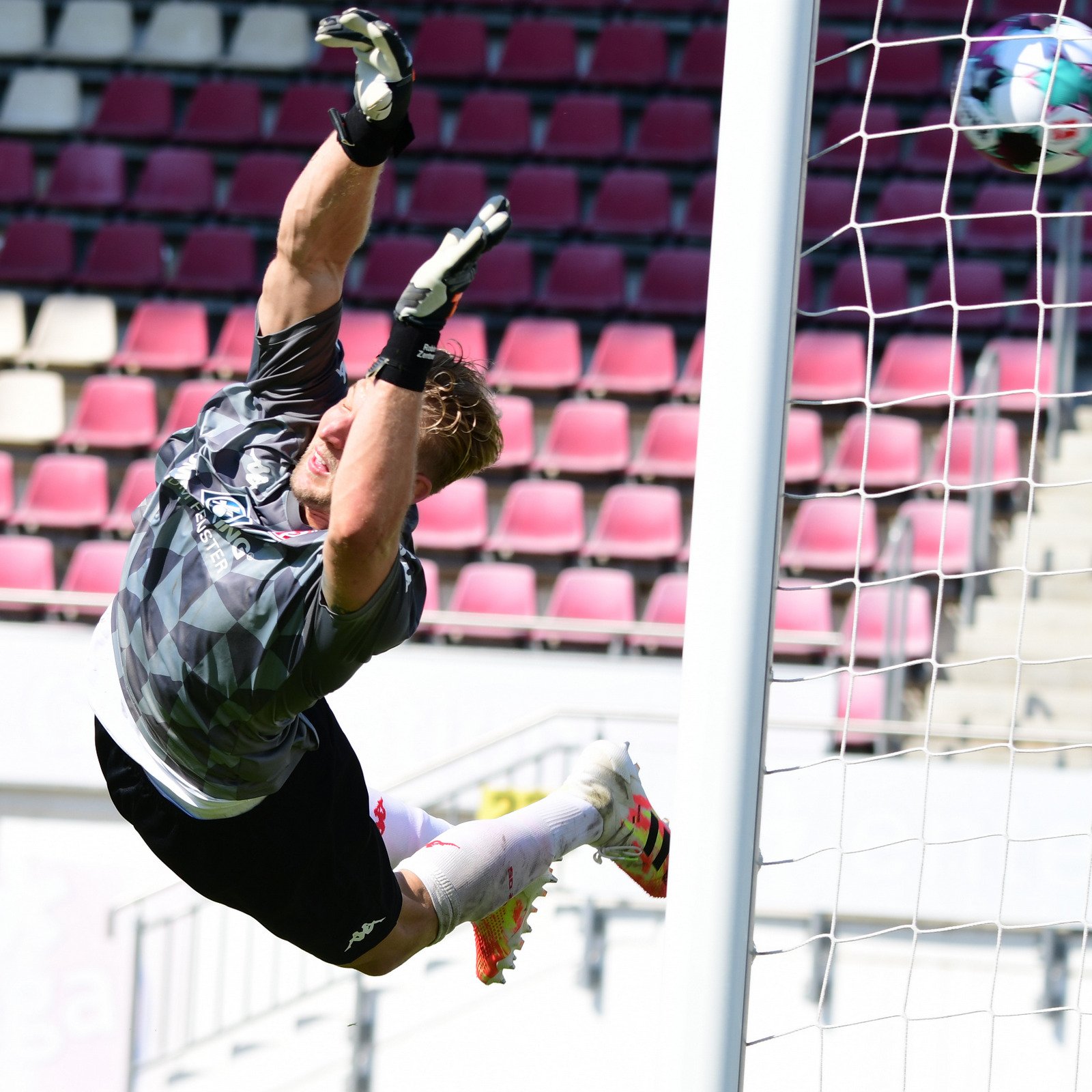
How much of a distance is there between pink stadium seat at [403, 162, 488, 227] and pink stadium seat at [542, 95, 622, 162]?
541 mm

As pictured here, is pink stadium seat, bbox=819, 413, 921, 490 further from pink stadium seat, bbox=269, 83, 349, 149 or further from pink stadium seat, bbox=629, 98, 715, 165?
pink stadium seat, bbox=269, 83, 349, 149

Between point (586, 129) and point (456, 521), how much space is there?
309 centimetres

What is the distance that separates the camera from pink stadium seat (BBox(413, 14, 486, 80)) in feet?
31.2

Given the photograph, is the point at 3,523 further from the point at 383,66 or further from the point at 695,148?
the point at 383,66

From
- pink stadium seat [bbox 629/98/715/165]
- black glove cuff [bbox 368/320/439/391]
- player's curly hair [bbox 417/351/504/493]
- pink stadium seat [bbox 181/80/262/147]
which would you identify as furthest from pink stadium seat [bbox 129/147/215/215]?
black glove cuff [bbox 368/320/439/391]

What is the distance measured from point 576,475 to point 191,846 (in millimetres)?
5221

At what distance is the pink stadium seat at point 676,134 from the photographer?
899 cm

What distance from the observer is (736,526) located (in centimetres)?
229

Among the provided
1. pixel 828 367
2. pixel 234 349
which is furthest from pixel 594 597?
pixel 234 349

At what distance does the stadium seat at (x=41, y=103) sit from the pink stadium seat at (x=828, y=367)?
194 inches

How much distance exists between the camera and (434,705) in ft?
19.4

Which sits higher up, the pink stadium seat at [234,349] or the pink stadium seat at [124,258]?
the pink stadium seat at [124,258]

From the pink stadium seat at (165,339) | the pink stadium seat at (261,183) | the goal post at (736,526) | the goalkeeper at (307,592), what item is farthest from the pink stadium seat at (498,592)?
the goal post at (736,526)

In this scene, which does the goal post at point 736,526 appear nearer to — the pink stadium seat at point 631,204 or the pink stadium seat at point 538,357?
the pink stadium seat at point 538,357
